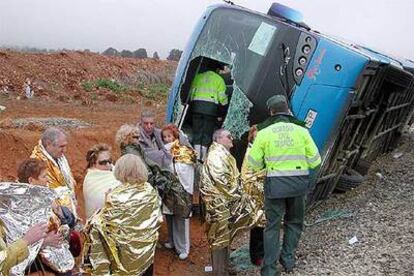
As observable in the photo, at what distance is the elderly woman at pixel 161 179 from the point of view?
18.0 feet

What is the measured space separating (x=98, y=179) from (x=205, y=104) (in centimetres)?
269

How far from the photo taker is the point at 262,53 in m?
6.64

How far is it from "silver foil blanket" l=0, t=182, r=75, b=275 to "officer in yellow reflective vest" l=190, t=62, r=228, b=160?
365cm

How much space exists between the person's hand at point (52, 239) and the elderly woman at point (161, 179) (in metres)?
1.87

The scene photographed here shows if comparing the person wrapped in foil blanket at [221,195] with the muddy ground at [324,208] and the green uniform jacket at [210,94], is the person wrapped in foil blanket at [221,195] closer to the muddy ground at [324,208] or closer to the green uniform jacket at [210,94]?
the muddy ground at [324,208]

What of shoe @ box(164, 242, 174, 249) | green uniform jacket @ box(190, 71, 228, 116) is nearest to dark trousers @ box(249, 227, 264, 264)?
shoe @ box(164, 242, 174, 249)

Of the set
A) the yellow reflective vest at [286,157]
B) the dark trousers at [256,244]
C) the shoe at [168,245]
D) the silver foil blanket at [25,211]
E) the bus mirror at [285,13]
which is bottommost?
the shoe at [168,245]

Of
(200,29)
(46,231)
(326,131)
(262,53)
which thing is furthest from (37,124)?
(46,231)

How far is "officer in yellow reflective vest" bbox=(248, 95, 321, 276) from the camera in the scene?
16.3ft

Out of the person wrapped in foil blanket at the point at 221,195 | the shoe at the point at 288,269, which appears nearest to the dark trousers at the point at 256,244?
the person wrapped in foil blanket at the point at 221,195

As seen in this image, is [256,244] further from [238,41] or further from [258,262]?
[238,41]

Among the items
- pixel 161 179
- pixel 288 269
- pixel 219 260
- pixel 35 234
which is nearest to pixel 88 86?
pixel 161 179

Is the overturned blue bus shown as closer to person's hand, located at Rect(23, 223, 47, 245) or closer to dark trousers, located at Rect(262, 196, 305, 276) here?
dark trousers, located at Rect(262, 196, 305, 276)

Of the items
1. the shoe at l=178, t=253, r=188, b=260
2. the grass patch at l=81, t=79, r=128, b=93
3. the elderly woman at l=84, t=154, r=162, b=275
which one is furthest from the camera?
the grass patch at l=81, t=79, r=128, b=93
